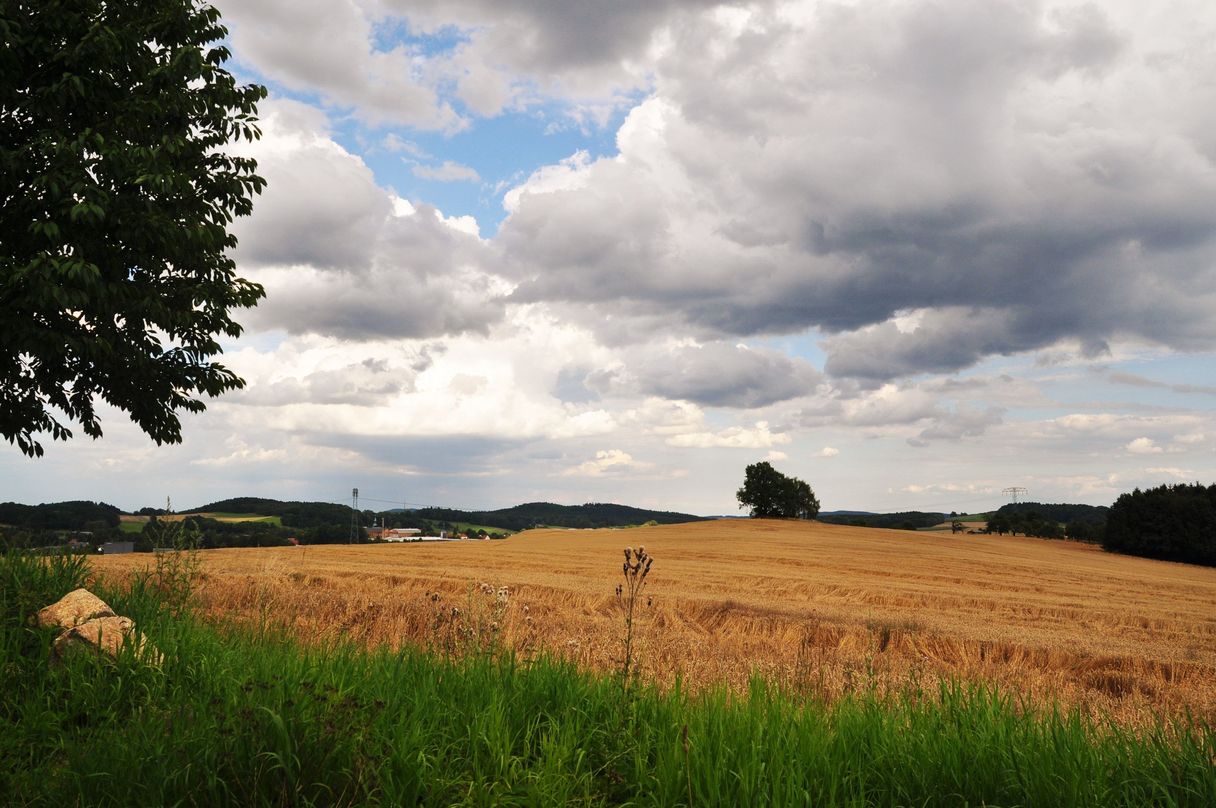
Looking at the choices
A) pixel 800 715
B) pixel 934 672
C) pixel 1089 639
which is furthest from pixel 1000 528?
pixel 800 715

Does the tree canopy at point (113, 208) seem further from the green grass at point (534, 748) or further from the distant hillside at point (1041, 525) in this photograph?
the distant hillside at point (1041, 525)

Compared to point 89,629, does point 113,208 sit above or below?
above

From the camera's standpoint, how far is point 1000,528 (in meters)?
97.8

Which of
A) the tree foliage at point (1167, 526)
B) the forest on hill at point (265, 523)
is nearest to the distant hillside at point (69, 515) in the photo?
the forest on hill at point (265, 523)

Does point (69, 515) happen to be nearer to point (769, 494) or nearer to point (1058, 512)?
point (769, 494)

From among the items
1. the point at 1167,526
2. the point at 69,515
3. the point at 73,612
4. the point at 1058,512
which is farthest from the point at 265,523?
the point at 1058,512

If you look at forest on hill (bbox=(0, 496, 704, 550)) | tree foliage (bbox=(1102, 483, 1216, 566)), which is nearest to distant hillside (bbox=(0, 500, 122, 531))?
forest on hill (bbox=(0, 496, 704, 550))

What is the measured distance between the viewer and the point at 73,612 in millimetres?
6953

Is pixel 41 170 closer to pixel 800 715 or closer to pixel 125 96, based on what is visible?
pixel 125 96

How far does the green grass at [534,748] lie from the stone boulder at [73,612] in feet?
2.92

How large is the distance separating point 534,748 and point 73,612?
4.75 m

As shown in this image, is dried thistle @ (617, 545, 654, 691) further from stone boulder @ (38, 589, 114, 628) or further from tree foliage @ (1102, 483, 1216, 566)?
tree foliage @ (1102, 483, 1216, 566)

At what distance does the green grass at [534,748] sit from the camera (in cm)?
432

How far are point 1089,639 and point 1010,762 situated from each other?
13.5m
